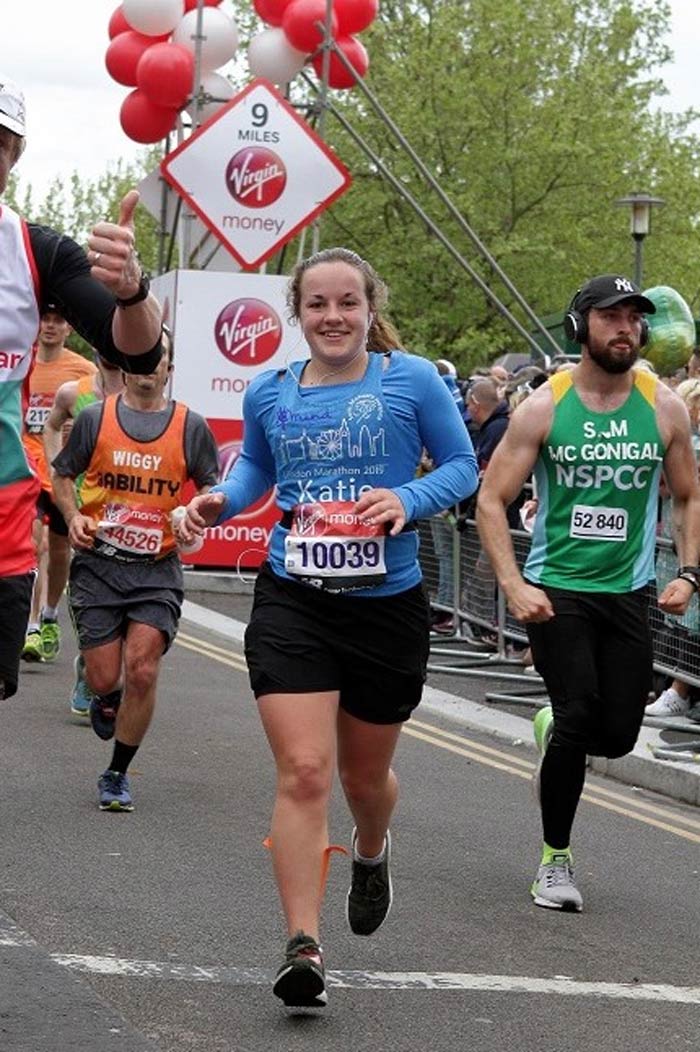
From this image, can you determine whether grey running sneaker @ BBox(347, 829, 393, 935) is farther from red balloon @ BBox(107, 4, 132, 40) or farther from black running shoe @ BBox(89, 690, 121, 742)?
red balloon @ BBox(107, 4, 132, 40)

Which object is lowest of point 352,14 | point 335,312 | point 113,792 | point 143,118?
point 113,792

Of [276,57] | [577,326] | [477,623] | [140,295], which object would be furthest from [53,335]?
[140,295]

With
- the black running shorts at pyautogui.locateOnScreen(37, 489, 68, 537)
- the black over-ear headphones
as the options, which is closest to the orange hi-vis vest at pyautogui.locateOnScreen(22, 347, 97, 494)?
the black running shorts at pyautogui.locateOnScreen(37, 489, 68, 537)

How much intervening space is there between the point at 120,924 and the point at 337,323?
1.92 metres

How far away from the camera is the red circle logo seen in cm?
1875

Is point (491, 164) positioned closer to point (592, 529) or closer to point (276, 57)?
point (276, 57)

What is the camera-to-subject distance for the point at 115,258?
489cm

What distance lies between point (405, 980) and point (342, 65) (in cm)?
1646

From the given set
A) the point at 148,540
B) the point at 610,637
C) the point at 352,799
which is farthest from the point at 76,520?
the point at 352,799

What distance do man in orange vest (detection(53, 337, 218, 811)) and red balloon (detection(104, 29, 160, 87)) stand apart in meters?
13.6

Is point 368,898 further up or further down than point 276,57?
further down

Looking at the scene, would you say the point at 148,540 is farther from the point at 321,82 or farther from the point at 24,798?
the point at 321,82

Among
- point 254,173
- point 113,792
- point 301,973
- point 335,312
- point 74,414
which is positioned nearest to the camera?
point 301,973

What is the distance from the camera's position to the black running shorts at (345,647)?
613cm
